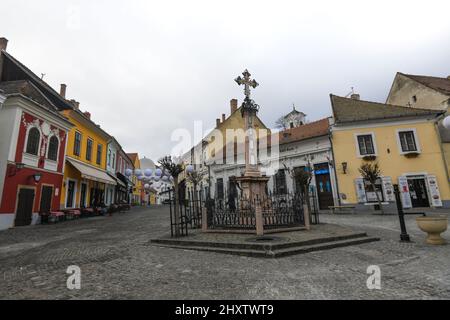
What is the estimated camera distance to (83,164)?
62.4 ft

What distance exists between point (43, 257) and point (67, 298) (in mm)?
3451

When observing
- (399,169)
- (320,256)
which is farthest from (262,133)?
(320,256)

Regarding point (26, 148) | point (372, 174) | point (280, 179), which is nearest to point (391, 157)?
point (372, 174)

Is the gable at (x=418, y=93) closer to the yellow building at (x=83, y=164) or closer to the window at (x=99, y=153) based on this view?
the yellow building at (x=83, y=164)

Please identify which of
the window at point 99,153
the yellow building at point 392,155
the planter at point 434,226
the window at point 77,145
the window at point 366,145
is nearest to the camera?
the planter at point 434,226

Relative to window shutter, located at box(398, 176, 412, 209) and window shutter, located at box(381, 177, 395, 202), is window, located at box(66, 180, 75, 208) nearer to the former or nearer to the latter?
window shutter, located at box(381, 177, 395, 202)

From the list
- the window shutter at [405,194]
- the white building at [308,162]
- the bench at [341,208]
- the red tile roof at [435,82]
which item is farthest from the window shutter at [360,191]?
the red tile roof at [435,82]

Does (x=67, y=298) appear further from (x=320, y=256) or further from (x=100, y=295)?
(x=320, y=256)

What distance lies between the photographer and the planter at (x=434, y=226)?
19.9 feet

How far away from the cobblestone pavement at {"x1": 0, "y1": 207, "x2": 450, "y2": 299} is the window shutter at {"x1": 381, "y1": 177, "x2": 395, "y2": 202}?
39.1ft

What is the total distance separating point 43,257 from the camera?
581cm

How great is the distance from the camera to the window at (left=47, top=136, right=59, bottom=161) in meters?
15.0

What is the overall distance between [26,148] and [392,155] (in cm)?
2465

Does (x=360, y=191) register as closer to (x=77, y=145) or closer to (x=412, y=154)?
(x=412, y=154)
